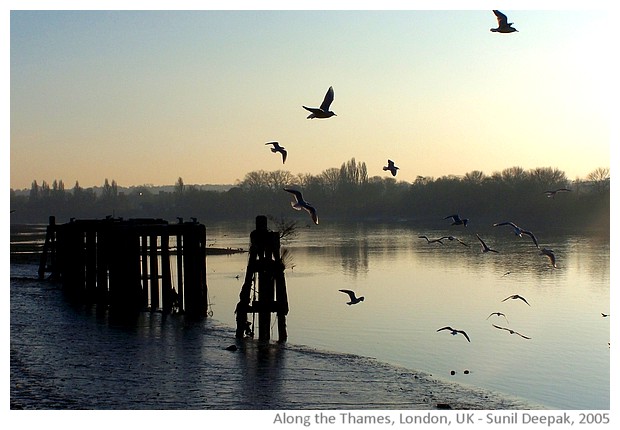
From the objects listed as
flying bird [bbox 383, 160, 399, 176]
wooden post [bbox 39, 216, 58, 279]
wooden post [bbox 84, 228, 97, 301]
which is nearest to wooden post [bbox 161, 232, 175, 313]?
wooden post [bbox 84, 228, 97, 301]

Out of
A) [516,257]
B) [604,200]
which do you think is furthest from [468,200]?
[516,257]

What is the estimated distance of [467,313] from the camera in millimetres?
31031

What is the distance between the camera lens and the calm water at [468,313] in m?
20.9

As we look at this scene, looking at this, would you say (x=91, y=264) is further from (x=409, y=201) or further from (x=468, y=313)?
(x=409, y=201)

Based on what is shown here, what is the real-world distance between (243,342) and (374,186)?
438 feet

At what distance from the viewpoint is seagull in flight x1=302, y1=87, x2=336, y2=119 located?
16.0 m

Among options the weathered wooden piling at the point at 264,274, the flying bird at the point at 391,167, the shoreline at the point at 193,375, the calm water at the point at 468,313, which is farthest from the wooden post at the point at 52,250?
the flying bird at the point at 391,167

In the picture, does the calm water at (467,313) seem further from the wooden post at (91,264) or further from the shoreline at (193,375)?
the wooden post at (91,264)

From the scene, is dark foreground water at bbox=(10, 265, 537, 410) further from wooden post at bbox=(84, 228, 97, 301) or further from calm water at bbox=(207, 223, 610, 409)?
wooden post at bbox=(84, 228, 97, 301)

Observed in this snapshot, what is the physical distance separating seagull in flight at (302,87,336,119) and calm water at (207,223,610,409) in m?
6.84

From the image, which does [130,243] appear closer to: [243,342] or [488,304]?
[243,342]

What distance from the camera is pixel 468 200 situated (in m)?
116

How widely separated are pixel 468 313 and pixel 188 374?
16.4 metres

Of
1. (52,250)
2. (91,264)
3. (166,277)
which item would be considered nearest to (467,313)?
(166,277)
